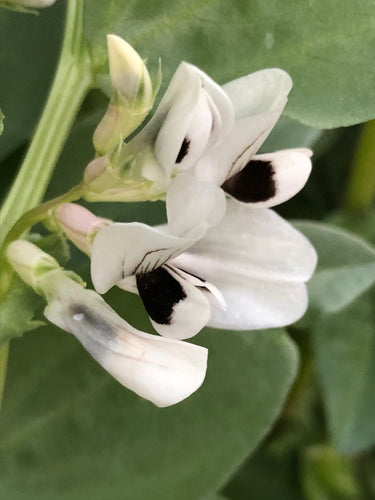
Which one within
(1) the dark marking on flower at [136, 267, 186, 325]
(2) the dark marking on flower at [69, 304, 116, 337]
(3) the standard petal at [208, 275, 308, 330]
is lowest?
(3) the standard petal at [208, 275, 308, 330]

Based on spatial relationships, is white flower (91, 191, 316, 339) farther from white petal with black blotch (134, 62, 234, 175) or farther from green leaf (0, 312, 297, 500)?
green leaf (0, 312, 297, 500)

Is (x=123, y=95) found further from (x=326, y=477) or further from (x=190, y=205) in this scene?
(x=326, y=477)

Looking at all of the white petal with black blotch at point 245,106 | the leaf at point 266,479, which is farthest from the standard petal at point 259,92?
the leaf at point 266,479

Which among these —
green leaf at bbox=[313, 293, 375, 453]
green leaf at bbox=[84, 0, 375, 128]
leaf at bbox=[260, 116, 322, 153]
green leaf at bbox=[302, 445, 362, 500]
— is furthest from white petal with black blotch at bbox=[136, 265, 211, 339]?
green leaf at bbox=[302, 445, 362, 500]

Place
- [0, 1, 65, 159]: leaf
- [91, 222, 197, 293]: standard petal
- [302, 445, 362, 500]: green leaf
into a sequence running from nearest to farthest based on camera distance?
[91, 222, 197, 293]: standard petal
[0, 1, 65, 159]: leaf
[302, 445, 362, 500]: green leaf

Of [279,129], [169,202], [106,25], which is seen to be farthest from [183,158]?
[279,129]

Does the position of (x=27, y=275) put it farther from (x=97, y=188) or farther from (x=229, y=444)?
(x=229, y=444)

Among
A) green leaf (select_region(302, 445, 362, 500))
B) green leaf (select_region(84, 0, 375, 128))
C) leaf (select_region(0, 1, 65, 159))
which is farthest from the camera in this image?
green leaf (select_region(302, 445, 362, 500))
